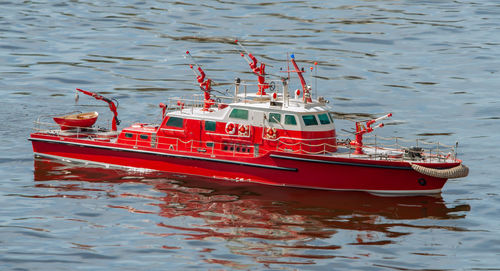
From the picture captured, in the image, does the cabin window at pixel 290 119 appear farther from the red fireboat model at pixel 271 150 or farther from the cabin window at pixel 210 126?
the cabin window at pixel 210 126

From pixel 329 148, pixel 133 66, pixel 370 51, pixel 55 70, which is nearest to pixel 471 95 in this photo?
pixel 370 51

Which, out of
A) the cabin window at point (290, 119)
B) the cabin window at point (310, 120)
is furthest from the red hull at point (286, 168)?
the cabin window at point (310, 120)

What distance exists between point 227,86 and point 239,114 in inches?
595

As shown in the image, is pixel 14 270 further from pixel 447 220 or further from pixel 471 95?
pixel 471 95

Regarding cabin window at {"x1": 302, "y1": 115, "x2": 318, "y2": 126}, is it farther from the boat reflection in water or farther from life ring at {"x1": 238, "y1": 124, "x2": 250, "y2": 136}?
the boat reflection in water

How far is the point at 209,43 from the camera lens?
201 ft

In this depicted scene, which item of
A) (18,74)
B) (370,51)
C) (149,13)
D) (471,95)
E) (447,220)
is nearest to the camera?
(447,220)

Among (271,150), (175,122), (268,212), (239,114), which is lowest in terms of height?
(268,212)

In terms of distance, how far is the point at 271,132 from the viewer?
3456 cm

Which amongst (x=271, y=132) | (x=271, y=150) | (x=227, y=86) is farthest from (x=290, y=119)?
(x=227, y=86)

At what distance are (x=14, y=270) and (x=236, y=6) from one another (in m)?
50.3

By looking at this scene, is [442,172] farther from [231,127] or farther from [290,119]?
[231,127]

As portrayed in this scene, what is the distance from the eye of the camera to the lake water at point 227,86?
27.4m

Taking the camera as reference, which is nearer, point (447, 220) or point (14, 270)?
point (14, 270)
